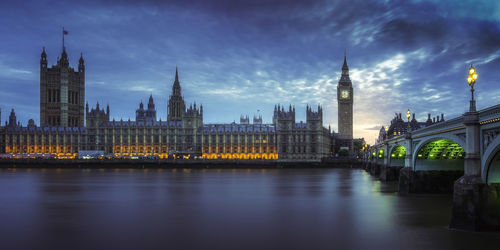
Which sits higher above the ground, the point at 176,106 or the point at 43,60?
the point at 43,60

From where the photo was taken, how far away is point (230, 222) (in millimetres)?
28484

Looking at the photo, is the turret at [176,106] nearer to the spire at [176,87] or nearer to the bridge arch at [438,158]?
the spire at [176,87]

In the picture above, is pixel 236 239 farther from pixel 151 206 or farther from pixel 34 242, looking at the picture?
pixel 151 206

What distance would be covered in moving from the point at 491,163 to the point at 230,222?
610 inches

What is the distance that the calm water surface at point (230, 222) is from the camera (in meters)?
22.1

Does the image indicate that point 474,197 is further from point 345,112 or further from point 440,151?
point 345,112

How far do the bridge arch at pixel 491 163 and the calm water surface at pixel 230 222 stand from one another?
302cm

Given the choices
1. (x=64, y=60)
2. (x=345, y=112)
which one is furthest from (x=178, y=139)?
(x=345, y=112)

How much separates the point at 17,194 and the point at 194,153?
90072 mm

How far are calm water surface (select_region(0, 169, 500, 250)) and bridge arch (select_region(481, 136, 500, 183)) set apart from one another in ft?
9.91

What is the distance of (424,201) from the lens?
1401 inches

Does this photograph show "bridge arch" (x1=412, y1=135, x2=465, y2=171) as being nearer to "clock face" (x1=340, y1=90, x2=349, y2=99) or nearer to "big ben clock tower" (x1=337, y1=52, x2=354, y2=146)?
"big ben clock tower" (x1=337, y1=52, x2=354, y2=146)

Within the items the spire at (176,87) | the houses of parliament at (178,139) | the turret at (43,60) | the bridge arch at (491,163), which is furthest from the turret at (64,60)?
the bridge arch at (491,163)

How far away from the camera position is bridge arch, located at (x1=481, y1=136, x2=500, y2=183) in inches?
836
